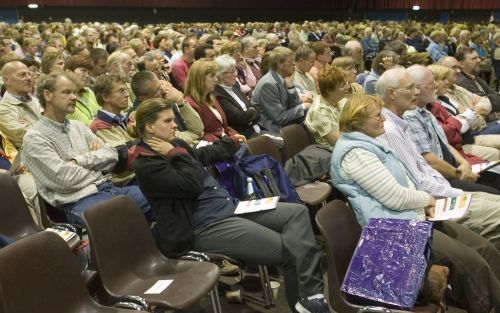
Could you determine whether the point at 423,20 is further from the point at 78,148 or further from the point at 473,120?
the point at 78,148

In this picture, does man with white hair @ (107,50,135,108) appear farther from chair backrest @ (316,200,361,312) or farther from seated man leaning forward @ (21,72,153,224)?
chair backrest @ (316,200,361,312)

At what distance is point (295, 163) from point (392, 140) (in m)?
1.03

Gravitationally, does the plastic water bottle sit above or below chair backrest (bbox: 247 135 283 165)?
below

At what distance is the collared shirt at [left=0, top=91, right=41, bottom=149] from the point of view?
179 inches

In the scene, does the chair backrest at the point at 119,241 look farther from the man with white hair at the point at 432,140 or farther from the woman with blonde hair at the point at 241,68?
the woman with blonde hair at the point at 241,68

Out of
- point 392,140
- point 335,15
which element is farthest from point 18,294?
point 335,15

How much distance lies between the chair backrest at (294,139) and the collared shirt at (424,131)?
94 centimetres

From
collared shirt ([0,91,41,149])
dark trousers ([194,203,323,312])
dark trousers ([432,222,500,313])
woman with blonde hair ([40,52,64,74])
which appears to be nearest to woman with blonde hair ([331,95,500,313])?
dark trousers ([432,222,500,313])

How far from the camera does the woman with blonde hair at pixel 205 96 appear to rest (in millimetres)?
4730

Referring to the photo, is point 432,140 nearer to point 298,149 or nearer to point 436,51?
point 298,149

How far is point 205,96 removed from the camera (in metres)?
4.84

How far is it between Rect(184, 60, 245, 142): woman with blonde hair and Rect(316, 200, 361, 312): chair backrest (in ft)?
6.46

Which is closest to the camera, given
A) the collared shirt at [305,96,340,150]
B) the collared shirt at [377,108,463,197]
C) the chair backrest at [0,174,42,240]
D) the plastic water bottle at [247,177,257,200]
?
the chair backrest at [0,174,42,240]

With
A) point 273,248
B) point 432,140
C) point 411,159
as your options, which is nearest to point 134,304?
point 273,248
